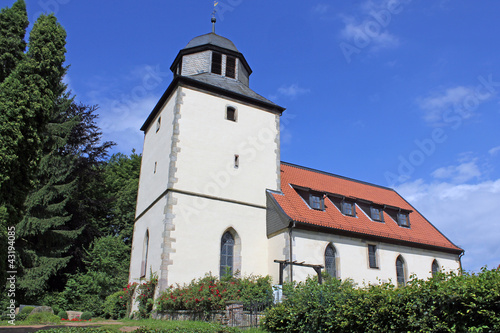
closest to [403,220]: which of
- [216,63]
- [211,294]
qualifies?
[216,63]

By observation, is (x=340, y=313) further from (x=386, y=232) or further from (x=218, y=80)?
(x=218, y=80)

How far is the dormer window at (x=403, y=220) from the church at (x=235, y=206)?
0.10 m

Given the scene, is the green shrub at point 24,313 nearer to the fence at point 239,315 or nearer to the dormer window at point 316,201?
the fence at point 239,315

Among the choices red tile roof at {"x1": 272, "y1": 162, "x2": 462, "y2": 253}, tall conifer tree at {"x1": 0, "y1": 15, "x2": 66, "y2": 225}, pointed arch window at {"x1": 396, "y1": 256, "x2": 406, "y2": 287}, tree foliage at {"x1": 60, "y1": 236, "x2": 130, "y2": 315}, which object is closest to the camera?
tall conifer tree at {"x1": 0, "y1": 15, "x2": 66, "y2": 225}

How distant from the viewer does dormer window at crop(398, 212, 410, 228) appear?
22141mm

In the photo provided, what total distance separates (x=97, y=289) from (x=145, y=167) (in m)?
8.40

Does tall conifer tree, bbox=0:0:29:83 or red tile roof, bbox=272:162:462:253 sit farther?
red tile roof, bbox=272:162:462:253

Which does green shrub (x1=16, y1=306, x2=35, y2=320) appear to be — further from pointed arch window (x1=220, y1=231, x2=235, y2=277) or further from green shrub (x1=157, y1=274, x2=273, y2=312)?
pointed arch window (x1=220, y1=231, x2=235, y2=277)

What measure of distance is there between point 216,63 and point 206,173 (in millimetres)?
6568

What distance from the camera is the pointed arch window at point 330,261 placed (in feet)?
56.3

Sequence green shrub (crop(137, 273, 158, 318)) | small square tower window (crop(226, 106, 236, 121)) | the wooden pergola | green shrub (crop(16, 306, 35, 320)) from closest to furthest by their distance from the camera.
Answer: green shrub (crop(16, 306, 35, 320)) < green shrub (crop(137, 273, 158, 318)) < the wooden pergola < small square tower window (crop(226, 106, 236, 121))

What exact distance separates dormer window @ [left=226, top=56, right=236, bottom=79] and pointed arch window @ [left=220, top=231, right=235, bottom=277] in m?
8.49

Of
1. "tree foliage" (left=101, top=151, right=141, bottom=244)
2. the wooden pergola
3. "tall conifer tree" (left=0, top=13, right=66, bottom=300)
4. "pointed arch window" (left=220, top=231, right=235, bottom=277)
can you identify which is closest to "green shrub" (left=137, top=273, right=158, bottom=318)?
"pointed arch window" (left=220, top=231, right=235, bottom=277)

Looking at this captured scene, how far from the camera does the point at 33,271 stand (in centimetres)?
2125
